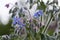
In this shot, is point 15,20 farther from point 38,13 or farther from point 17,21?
point 38,13

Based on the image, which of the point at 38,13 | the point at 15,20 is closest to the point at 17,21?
the point at 15,20

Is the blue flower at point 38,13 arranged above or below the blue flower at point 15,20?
above

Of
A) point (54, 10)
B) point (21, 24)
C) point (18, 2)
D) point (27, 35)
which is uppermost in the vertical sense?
point (18, 2)

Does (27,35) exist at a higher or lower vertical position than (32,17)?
lower

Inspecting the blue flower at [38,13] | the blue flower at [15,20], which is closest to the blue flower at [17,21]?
the blue flower at [15,20]

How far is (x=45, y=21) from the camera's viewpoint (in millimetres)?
1299

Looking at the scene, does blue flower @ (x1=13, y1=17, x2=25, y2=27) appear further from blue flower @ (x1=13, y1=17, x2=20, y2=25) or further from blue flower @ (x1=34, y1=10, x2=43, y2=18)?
blue flower @ (x1=34, y1=10, x2=43, y2=18)

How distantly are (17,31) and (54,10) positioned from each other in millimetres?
425

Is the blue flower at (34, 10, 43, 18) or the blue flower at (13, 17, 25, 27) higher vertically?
the blue flower at (34, 10, 43, 18)

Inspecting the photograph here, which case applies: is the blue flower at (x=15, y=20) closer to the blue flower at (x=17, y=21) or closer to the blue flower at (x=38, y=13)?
the blue flower at (x=17, y=21)

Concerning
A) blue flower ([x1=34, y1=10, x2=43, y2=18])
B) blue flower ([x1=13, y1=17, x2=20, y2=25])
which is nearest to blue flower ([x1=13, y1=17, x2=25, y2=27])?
blue flower ([x1=13, y1=17, x2=20, y2=25])

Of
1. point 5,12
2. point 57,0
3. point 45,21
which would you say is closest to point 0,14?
point 5,12

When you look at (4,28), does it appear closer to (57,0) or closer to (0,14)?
(0,14)

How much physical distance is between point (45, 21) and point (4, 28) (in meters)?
0.42
